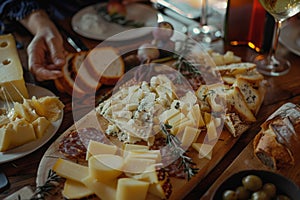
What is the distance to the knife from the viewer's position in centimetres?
181

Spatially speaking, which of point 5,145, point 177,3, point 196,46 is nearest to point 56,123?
point 5,145

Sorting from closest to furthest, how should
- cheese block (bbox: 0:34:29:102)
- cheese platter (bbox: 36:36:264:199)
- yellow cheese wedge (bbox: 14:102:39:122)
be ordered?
cheese platter (bbox: 36:36:264:199) → yellow cheese wedge (bbox: 14:102:39:122) → cheese block (bbox: 0:34:29:102)

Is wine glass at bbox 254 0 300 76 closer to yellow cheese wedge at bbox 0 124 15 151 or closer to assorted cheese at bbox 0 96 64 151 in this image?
→ assorted cheese at bbox 0 96 64 151

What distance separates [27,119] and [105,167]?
0.36 m

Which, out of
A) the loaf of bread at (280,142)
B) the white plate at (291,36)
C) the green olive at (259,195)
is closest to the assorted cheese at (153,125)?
the loaf of bread at (280,142)

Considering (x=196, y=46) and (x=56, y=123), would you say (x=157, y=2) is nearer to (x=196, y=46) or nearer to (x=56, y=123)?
(x=196, y=46)

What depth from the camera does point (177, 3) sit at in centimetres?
209

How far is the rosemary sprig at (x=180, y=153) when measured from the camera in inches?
46.9

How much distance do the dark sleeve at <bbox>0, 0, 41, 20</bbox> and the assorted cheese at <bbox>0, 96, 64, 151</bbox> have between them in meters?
0.58

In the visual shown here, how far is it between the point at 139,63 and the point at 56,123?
17.0 inches

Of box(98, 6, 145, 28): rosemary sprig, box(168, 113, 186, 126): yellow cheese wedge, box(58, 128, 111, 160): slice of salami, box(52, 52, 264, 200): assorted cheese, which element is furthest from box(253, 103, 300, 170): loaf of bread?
box(98, 6, 145, 28): rosemary sprig

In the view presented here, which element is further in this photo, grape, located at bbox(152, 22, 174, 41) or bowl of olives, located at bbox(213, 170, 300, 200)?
grape, located at bbox(152, 22, 174, 41)

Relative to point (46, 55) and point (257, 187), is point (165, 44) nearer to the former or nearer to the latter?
point (46, 55)

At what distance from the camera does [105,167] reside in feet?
3.77
